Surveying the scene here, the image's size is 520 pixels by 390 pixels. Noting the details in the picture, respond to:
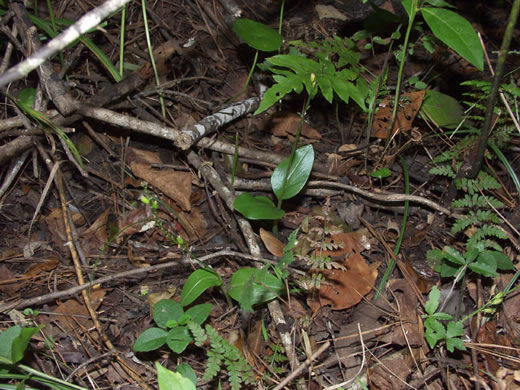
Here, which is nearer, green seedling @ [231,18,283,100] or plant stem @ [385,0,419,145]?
plant stem @ [385,0,419,145]

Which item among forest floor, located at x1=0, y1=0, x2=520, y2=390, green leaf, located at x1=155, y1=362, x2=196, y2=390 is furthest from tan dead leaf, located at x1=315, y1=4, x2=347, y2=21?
green leaf, located at x1=155, y1=362, x2=196, y2=390

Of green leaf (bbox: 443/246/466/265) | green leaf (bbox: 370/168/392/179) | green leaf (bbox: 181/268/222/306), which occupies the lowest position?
green leaf (bbox: 443/246/466/265)

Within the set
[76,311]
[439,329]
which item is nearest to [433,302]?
[439,329]

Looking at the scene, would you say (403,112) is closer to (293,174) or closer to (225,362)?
(293,174)

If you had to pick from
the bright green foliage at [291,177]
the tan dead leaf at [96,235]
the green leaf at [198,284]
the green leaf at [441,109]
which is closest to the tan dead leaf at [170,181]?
the tan dead leaf at [96,235]

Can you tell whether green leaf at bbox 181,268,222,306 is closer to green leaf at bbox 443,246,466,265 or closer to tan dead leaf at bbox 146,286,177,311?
tan dead leaf at bbox 146,286,177,311

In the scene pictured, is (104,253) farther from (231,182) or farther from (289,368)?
(289,368)
